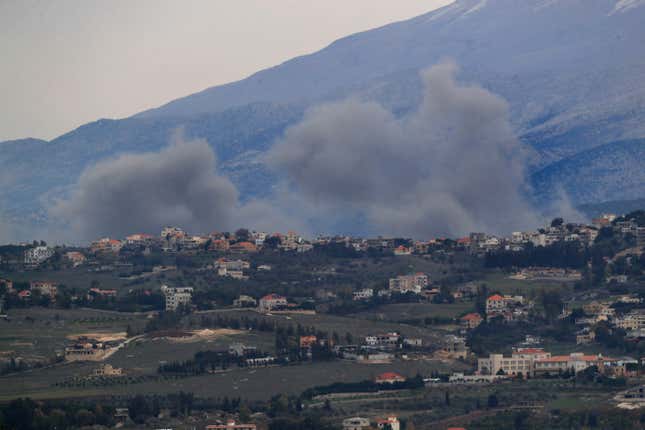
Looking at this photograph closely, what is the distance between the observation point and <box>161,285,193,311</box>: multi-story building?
4341 inches

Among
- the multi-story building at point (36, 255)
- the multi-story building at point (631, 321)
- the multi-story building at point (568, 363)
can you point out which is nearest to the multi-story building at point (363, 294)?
the multi-story building at point (631, 321)

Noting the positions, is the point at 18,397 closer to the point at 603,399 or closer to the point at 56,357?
the point at 56,357

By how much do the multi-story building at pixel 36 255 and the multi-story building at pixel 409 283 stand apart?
21.5 metres

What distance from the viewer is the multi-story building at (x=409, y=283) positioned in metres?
117

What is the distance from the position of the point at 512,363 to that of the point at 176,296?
2400 cm

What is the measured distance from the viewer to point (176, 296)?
112750 millimetres

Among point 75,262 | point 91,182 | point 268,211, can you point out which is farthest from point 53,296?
point 268,211

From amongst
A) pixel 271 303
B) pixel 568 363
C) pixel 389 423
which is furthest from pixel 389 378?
pixel 271 303

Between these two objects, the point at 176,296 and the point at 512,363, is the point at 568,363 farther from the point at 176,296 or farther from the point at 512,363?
the point at 176,296

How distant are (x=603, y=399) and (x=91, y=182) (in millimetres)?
85988

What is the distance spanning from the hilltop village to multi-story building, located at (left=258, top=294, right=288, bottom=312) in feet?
0.36

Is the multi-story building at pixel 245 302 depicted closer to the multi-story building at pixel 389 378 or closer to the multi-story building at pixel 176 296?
the multi-story building at pixel 176 296

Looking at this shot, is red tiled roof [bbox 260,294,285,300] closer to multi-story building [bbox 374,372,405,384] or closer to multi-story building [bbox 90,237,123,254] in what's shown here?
multi-story building [bbox 374,372,405,384]

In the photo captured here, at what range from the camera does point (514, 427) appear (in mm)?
78375
